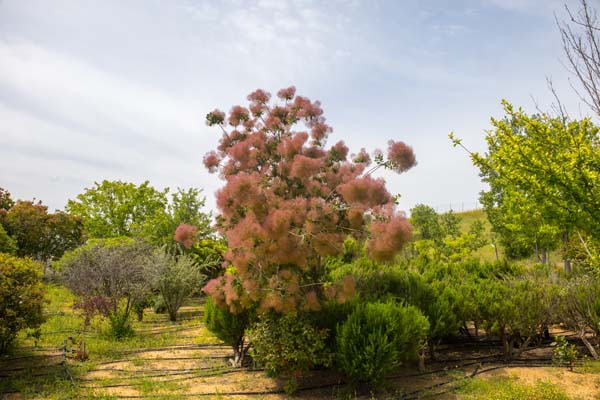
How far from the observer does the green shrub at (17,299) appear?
771cm

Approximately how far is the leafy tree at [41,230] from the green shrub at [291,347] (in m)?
24.1

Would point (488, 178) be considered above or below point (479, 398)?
above

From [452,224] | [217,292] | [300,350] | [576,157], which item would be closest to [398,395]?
[300,350]

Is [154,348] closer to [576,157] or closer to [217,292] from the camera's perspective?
[217,292]

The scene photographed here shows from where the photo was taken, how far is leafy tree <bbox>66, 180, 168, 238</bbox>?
96.0 feet

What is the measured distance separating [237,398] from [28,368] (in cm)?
463

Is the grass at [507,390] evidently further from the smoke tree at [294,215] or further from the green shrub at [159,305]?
the green shrub at [159,305]

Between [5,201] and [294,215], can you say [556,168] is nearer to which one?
[294,215]

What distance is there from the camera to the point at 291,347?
689 centimetres

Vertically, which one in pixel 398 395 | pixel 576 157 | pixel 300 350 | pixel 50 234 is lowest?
pixel 398 395

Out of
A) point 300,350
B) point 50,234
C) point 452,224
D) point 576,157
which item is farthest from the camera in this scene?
point 452,224

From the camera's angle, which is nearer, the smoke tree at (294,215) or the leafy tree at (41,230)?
the smoke tree at (294,215)

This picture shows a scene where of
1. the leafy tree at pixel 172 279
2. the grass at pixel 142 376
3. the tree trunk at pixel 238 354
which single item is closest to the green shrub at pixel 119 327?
the grass at pixel 142 376

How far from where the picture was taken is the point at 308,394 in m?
7.07
